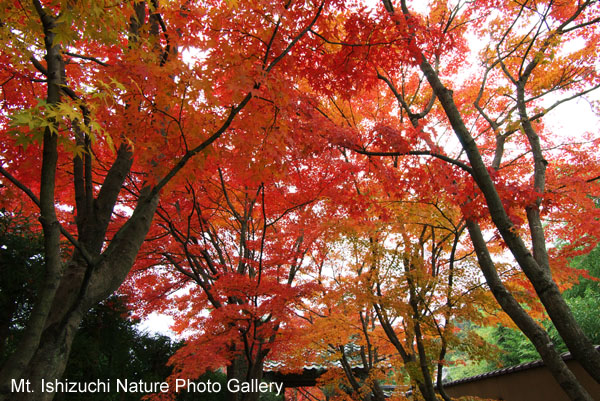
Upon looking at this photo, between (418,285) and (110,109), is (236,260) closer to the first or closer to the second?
(418,285)

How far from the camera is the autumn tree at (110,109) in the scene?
248cm

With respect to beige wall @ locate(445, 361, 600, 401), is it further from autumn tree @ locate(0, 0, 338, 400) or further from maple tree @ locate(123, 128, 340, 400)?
autumn tree @ locate(0, 0, 338, 400)

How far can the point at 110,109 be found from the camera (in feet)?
13.4

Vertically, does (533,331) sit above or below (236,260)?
below

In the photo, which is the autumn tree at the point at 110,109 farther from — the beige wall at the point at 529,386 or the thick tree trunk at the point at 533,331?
the beige wall at the point at 529,386

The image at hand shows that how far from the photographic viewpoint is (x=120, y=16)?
9.20 feet

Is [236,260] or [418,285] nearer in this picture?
[418,285]

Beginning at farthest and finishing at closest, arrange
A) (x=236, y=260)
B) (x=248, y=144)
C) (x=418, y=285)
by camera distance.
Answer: (x=236, y=260) < (x=418, y=285) < (x=248, y=144)

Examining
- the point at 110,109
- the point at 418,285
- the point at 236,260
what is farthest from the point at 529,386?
the point at 110,109

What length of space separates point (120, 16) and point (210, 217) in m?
6.44

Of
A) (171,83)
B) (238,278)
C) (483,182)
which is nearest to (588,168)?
(483,182)

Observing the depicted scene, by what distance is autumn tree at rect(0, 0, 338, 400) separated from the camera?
8.13 feet

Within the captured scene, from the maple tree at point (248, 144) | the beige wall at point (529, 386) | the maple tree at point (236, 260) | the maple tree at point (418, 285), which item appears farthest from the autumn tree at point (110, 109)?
the beige wall at point (529, 386)

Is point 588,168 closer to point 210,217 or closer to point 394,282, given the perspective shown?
point 394,282
